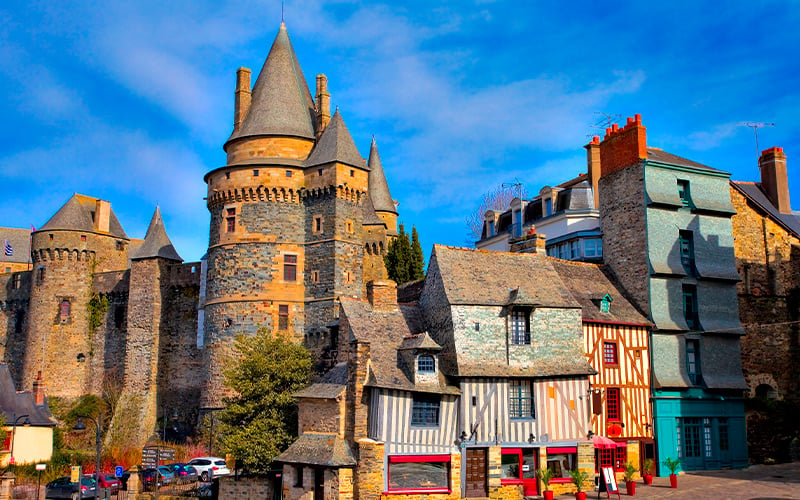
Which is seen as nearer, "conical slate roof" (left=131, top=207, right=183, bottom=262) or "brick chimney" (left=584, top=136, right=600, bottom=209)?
"brick chimney" (left=584, top=136, right=600, bottom=209)

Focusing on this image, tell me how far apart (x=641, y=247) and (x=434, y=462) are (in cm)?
1208

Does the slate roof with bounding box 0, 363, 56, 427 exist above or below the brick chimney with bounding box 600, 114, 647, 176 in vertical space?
below

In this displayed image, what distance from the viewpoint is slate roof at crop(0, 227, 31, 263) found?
252 feet

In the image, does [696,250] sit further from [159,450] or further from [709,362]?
[159,450]

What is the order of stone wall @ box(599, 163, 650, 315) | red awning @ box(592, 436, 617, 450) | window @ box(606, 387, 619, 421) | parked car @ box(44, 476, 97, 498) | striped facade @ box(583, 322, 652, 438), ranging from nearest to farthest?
red awning @ box(592, 436, 617, 450) < striped facade @ box(583, 322, 652, 438) < window @ box(606, 387, 619, 421) < parked car @ box(44, 476, 97, 498) < stone wall @ box(599, 163, 650, 315)

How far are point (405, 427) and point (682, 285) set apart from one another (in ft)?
42.9

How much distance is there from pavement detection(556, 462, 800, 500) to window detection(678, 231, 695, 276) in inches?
299

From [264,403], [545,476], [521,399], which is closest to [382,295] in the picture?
[264,403]

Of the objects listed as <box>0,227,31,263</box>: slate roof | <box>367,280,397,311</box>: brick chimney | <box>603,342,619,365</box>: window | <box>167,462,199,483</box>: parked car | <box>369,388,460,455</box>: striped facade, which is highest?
<box>0,227,31,263</box>: slate roof

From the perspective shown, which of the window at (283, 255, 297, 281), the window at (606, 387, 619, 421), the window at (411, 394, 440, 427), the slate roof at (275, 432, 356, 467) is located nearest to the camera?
the slate roof at (275, 432, 356, 467)

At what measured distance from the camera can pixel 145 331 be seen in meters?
46.8

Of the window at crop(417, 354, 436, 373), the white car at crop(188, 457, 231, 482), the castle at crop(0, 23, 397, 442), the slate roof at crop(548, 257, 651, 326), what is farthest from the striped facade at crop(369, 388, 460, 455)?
the white car at crop(188, 457, 231, 482)

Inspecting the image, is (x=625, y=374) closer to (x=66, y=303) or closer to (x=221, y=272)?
(x=221, y=272)

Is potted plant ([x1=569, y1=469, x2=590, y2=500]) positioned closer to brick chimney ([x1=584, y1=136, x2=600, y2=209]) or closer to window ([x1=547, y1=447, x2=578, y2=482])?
window ([x1=547, y1=447, x2=578, y2=482])
